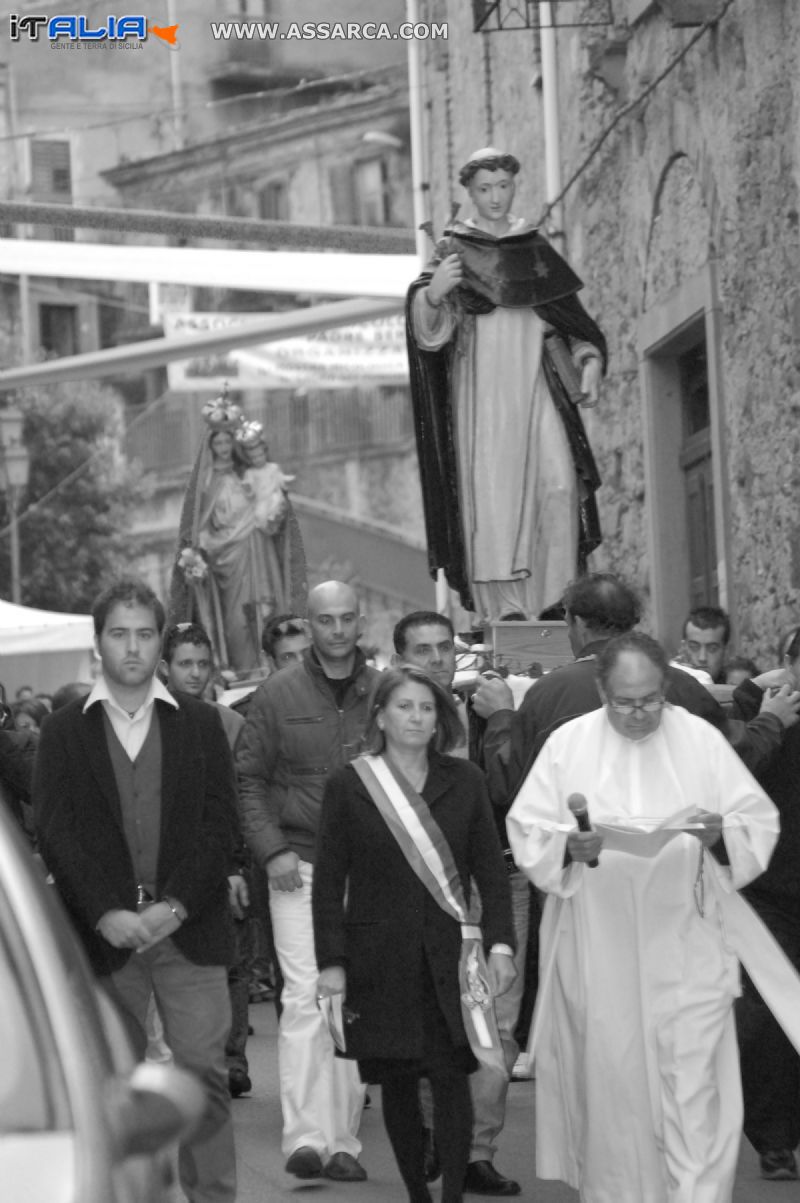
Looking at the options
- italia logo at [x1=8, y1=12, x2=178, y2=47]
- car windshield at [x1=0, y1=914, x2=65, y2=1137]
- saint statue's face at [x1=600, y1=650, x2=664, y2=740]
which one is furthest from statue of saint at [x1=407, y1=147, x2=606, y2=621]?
italia logo at [x1=8, y1=12, x2=178, y2=47]

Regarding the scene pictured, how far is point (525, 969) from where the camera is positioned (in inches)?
404

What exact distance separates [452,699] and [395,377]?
148 feet

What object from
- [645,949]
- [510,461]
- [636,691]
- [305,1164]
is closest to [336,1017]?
[645,949]

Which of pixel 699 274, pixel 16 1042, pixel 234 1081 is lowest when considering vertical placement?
pixel 234 1081

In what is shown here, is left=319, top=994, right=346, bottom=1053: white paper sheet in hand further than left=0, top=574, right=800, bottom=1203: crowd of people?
Yes

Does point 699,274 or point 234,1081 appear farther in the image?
point 699,274

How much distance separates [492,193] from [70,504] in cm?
4128

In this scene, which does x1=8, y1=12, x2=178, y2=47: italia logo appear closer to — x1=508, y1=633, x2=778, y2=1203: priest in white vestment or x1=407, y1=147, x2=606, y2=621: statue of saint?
x1=407, y1=147, x2=606, y2=621: statue of saint

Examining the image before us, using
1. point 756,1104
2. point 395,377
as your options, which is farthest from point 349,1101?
point 395,377

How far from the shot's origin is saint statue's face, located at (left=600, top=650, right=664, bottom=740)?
24.2 feet

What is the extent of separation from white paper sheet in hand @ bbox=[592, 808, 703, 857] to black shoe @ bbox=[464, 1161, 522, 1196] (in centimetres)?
139

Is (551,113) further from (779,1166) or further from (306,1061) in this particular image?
(779,1166)

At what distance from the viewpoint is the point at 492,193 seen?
10.2 m

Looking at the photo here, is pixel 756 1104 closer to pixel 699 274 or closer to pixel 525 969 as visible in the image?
pixel 525 969
